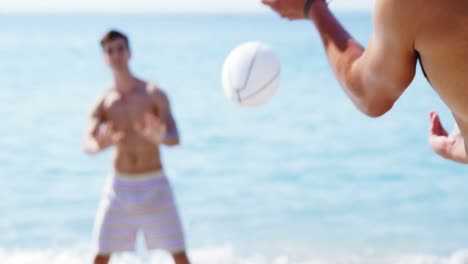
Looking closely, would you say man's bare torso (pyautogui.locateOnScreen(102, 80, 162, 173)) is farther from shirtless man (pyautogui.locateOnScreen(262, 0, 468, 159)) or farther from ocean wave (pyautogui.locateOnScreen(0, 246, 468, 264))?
shirtless man (pyautogui.locateOnScreen(262, 0, 468, 159))

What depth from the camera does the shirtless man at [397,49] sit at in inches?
72.1

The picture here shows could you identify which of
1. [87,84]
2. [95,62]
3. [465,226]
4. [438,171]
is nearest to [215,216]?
[465,226]

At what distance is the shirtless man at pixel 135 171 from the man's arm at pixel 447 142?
111 inches

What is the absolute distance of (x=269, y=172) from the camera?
12.9 meters

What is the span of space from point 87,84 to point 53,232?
18.1 meters

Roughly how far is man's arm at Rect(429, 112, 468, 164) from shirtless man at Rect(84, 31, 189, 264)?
2.83 metres

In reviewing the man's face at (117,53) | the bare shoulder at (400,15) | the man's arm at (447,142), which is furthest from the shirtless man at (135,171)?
the bare shoulder at (400,15)

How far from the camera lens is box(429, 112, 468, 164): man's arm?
2367 millimetres

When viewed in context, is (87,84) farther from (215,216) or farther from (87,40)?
(87,40)

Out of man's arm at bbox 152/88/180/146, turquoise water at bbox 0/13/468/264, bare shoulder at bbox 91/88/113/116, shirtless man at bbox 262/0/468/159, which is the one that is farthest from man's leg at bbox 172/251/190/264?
shirtless man at bbox 262/0/468/159

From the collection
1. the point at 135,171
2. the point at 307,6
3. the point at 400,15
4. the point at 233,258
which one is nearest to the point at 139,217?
the point at 135,171

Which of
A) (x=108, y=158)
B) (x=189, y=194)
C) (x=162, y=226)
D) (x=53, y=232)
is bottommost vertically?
(x=108, y=158)

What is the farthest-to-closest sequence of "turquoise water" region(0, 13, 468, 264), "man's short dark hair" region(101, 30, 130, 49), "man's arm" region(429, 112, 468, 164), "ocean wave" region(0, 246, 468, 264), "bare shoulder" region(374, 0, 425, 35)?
1. "turquoise water" region(0, 13, 468, 264)
2. "ocean wave" region(0, 246, 468, 264)
3. "man's short dark hair" region(101, 30, 130, 49)
4. "man's arm" region(429, 112, 468, 164)
5. "bare shoulder" region(374, 0, 425, 35)

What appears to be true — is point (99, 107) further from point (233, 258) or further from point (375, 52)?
point (375, 52)
